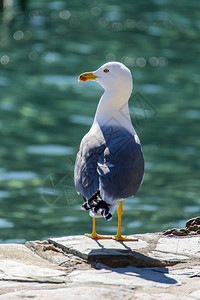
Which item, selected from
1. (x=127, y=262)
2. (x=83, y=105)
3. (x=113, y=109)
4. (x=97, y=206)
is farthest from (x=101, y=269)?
(x=83, y=105)

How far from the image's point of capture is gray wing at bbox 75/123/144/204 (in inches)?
196

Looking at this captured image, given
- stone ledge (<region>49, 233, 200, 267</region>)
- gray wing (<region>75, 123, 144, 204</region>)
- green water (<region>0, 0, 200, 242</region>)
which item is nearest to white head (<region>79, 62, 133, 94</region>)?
gray wing (<region>75, 123, 144, 204</region>)

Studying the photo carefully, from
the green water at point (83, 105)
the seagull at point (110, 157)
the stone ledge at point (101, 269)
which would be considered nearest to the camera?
the stone ledge at point (101, 269)

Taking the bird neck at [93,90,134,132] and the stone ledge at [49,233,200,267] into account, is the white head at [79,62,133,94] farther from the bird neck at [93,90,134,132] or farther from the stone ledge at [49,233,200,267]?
the stone ledge at [49,233,200,267]

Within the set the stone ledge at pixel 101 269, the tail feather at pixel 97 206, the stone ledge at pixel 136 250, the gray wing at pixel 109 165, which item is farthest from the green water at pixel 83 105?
the tail feather at pixel 97 206

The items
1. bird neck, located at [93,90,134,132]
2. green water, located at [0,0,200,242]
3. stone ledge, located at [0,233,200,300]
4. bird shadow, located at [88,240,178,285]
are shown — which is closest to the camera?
stone ledge, located at [0,233,200,300]

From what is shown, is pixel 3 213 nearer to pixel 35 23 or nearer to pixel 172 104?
pixel 172 104

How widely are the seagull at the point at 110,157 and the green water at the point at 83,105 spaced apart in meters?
1.97

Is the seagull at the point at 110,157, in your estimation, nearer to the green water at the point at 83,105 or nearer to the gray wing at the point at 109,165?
the gray wing at the point at 109,165

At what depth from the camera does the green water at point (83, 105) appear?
984 cm

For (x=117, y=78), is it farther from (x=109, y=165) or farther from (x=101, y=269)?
(x=101, y=269)

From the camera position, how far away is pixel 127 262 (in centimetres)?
496

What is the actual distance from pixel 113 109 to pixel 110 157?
24.5 inches

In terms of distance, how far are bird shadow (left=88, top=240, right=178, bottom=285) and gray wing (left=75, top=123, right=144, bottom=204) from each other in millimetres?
398
